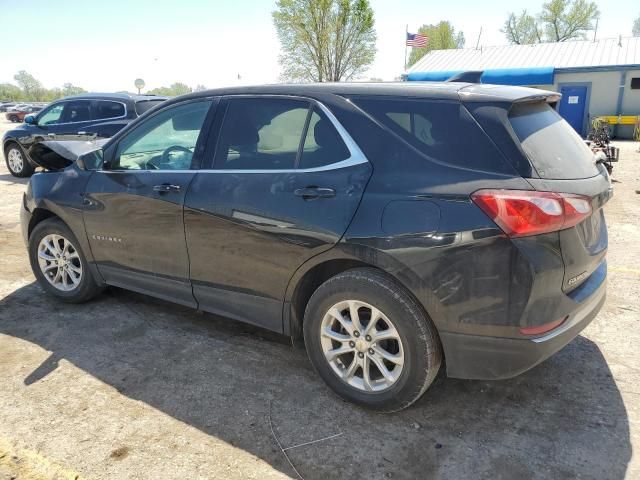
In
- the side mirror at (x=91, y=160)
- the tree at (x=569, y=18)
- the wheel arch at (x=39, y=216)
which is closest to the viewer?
the side mirror at (x=91, y=160)

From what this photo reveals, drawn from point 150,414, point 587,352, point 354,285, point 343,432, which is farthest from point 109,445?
point 587,352

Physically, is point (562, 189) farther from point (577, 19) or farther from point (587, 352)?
point (577, 19)

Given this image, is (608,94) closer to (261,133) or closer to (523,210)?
(261,133)

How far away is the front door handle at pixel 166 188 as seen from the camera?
345cm

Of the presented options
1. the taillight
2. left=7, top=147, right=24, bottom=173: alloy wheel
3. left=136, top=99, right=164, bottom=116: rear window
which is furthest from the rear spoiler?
left=7, top=147, right=24, bottom=173: alloy wheel

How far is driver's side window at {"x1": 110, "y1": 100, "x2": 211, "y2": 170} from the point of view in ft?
11.6

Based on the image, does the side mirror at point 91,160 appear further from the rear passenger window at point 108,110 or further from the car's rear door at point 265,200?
the rear passenger window at point 108,110

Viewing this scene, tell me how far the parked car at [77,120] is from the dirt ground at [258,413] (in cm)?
713

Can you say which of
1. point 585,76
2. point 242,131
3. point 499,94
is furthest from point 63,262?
point 585,76

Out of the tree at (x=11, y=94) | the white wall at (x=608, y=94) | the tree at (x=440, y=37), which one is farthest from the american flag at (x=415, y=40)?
the tree at (x=11, y=94)

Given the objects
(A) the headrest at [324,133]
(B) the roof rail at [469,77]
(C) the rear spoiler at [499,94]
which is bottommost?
(A) the headrest at [324,133]

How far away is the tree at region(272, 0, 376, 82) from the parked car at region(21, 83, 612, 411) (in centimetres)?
2990

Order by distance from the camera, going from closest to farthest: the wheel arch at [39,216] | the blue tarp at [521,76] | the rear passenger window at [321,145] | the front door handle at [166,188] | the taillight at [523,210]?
the taillight at [523,210]
the rear passenger window at [321,145]
the front door handle at [166,188]
the wheel arch at [39,216]
the blue tarp at [521,76]

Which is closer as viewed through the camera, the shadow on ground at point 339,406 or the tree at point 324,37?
the shadow on ground at point 339,406
